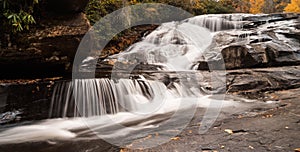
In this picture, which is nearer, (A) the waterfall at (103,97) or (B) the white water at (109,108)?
(B) the white water at (109,108)

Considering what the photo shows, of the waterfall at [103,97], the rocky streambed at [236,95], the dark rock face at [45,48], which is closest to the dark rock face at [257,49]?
the rocky streambed at [236,95]

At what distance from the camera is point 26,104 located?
13.7 feet

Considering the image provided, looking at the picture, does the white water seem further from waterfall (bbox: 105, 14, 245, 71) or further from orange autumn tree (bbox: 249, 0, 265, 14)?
orange autumn tree (bbox: 249, 0, 265, 14)

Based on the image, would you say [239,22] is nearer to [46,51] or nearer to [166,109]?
[166,109]

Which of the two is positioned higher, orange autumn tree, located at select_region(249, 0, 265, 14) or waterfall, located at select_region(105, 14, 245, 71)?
orange autumn tree, located at select_region(249, 0, 265, 14)

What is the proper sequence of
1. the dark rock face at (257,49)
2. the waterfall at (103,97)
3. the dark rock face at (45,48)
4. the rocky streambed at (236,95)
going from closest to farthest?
the rocky streambed at (236,95)
the waterfall at (103,97)
the dark rock face at (45,48)
the dark rock face at (257,49)

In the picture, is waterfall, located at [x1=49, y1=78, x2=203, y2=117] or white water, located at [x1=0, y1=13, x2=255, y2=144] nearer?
white water, located at [x1=0, y1=13, x2=255, y2=144]

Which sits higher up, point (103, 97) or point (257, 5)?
point (257, 5)

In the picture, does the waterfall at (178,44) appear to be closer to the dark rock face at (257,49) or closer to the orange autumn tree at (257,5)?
the dark rock face at (257,49)

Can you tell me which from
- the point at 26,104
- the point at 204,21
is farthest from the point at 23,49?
the point at 204,21

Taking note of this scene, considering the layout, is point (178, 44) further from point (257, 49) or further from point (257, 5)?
point (257, 5)

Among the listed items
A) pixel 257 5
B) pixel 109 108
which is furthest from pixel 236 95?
pixel 257 5

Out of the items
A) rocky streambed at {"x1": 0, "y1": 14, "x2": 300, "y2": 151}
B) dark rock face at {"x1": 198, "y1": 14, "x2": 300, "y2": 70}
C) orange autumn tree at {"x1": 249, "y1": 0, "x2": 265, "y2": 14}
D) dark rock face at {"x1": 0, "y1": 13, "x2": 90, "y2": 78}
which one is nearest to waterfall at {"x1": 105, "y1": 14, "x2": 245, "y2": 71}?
rocky streambed at {"x1": 0, "y1": 14, "x2": 300, "y2": 151}

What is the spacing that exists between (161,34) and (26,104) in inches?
332
